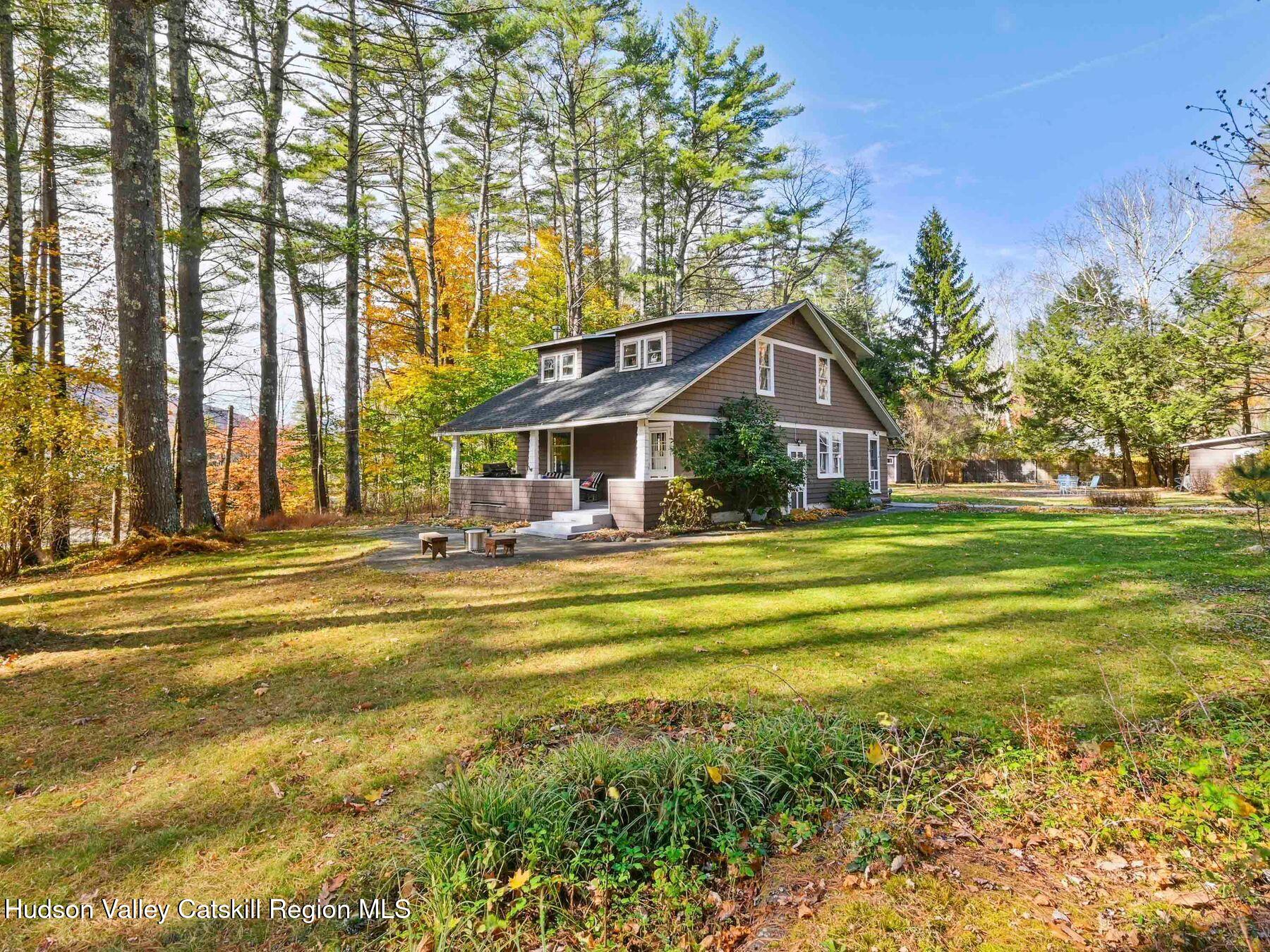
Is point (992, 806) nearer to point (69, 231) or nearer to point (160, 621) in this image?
point (160, 621)

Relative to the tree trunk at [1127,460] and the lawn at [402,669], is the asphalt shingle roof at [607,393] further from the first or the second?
the tree trunk at [1127,460]

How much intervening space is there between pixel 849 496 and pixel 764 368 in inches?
200

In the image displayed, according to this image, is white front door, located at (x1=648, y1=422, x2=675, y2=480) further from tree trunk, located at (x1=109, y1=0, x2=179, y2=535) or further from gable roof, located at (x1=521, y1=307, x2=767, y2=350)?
tree trunk, located at (x1=109, y1=0, x2=179, y2=535)

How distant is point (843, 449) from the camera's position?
19.7 m

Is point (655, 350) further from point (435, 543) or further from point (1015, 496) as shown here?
point (1015, 496)

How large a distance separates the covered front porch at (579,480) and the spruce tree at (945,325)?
21.7 metres

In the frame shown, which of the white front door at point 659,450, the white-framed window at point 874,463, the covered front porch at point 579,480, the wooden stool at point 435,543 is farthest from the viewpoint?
the white-framed window at point 874,463

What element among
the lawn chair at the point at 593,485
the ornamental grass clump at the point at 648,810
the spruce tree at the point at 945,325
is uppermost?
the spruce tree at the point at 945,325

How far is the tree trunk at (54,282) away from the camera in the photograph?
9.43m

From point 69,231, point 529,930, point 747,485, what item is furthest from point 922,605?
point 69,231

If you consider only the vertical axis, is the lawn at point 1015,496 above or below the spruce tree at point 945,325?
below

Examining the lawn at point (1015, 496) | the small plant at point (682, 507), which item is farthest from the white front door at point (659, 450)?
the lawn at point (1015, 496)

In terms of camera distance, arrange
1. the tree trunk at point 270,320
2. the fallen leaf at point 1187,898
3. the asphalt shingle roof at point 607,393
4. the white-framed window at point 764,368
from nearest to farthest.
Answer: the fallen leaf at point 1187,898, the asphalt shingle roof at point 607,393, the tree trunk at point 270,320, the white-framed window at point 764,368

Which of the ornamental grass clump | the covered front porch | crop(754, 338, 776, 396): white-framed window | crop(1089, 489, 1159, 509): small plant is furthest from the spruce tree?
the ornamental grass clump
